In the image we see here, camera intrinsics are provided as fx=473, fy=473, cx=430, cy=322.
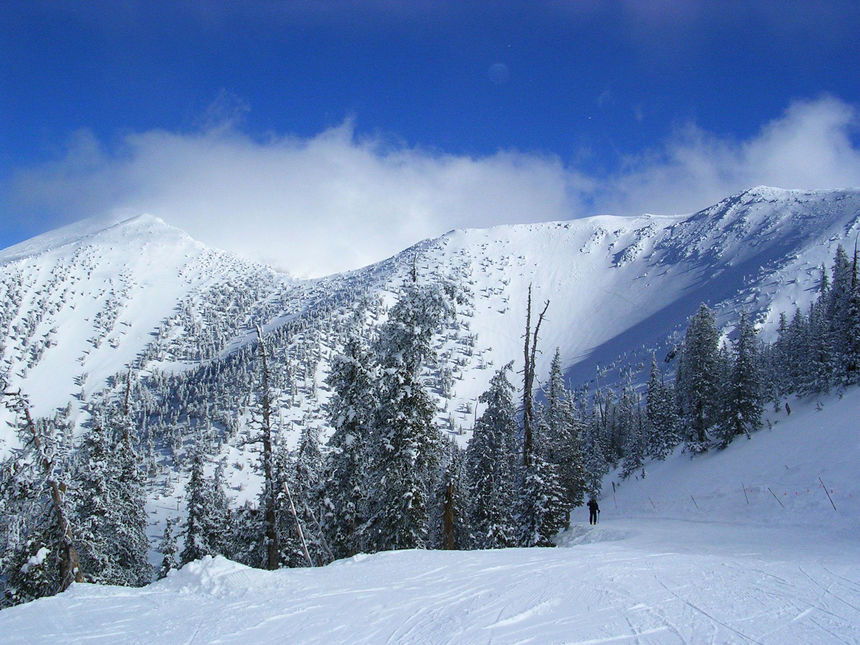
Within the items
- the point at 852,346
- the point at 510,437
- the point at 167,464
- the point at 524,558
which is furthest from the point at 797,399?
the point at 167,464

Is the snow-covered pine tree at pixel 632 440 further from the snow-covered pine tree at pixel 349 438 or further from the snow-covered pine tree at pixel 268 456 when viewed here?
the snow-covered pine tree at pixel 268 456

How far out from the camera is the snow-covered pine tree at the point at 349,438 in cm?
1973

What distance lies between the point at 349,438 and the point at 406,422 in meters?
4.08

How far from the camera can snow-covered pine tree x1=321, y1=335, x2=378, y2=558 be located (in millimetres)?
19734

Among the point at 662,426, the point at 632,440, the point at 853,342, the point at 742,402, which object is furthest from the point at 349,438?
the point at 632,440

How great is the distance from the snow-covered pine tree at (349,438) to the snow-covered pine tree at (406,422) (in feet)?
3.68

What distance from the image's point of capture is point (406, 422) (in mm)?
18219

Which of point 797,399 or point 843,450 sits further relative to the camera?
point 797,399

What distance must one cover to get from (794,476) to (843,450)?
2784mm

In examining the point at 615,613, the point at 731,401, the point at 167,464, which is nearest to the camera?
the point at 615,613

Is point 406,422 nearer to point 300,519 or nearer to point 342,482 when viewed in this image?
point 342,482

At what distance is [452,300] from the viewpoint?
18422 mm

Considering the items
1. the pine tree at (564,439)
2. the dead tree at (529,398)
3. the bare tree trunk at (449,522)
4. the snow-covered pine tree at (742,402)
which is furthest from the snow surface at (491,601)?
the snow-covered pine tree at (742,402)

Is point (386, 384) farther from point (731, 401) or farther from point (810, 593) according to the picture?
point (731, 401)
